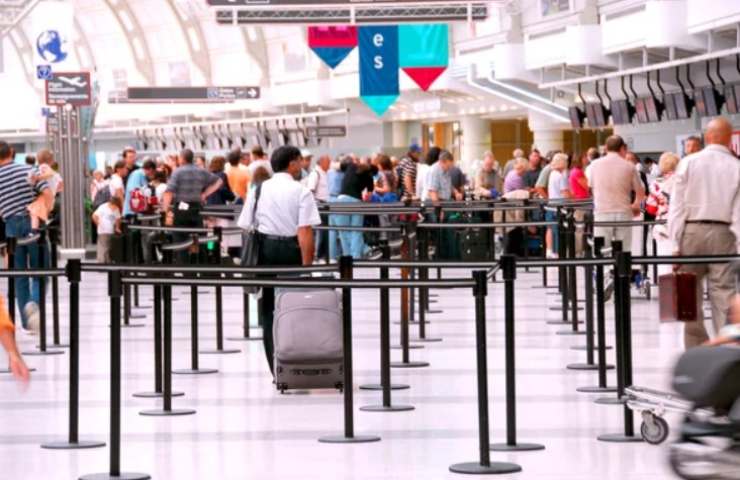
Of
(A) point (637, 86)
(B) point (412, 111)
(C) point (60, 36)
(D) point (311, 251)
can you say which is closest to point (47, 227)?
(D) point (311, 251)

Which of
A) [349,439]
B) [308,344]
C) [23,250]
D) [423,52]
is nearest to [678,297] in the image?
[349,439]

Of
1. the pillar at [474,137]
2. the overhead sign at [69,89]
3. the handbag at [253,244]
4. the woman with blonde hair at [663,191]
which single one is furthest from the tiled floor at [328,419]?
the pillar at [474,137]

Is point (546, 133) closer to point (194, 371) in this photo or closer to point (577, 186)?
point (577, 186)

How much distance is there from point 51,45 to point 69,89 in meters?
1.56

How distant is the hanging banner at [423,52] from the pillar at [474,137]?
19.3 meters

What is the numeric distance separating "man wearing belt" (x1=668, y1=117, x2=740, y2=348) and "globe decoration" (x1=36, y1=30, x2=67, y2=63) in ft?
72.1

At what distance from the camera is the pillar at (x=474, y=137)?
47156 mm

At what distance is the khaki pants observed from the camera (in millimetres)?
11250

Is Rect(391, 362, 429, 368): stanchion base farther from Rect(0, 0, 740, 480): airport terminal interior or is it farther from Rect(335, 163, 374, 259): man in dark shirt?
Rect(335, 163, 374, 259): man in dark shirt

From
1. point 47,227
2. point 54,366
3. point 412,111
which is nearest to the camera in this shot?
point 54,366

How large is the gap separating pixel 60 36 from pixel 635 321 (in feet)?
60.6

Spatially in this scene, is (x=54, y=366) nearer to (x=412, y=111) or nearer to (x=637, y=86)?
(x=637, y=86)

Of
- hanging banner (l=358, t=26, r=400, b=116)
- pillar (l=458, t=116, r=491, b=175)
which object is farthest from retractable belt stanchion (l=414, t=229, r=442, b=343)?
pillar (l=458, t=116, r=491, b=175)

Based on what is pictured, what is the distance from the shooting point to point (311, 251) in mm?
12188
